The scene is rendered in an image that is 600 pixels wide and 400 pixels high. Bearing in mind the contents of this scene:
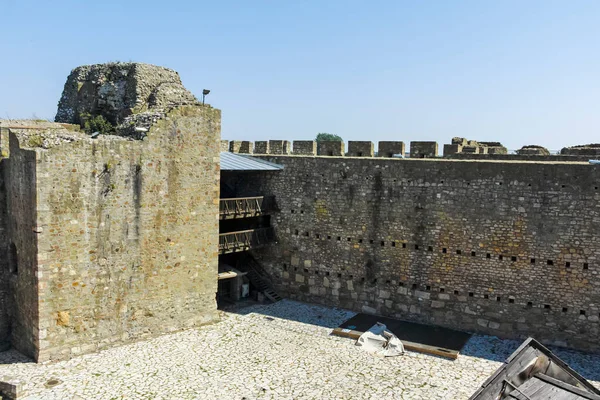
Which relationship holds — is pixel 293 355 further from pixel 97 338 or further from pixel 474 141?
pixel 474 141

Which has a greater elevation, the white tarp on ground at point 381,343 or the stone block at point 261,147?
the stone block at point 261,147

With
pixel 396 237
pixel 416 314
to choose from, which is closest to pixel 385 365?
pixel 416 314

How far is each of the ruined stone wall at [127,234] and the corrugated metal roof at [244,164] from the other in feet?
4.60

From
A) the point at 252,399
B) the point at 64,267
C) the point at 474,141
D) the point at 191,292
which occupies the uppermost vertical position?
the point at 474,141

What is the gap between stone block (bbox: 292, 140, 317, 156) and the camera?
1839 centimetres

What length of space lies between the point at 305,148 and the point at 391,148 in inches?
125

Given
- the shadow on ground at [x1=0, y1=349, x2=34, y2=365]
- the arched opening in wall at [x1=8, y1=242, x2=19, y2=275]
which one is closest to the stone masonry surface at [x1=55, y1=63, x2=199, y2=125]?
the arched opening in wall at [x1=8, y1=242, x2=19, y2=275]

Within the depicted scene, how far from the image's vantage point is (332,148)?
18.4 m

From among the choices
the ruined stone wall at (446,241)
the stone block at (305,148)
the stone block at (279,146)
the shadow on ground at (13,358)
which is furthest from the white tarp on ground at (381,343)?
the stone block at (279,146)

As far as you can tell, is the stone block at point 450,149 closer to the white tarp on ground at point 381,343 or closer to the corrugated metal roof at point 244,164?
the corrugated metal roof at point 244,164

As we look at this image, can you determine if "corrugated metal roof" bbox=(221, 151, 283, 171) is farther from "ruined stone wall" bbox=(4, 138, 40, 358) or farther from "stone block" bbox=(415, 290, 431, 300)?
"stone block" bbox=(415, 290, 431, 300)

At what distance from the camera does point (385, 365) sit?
489 inches

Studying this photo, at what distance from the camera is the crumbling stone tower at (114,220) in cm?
1191

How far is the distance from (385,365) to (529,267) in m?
4.74
